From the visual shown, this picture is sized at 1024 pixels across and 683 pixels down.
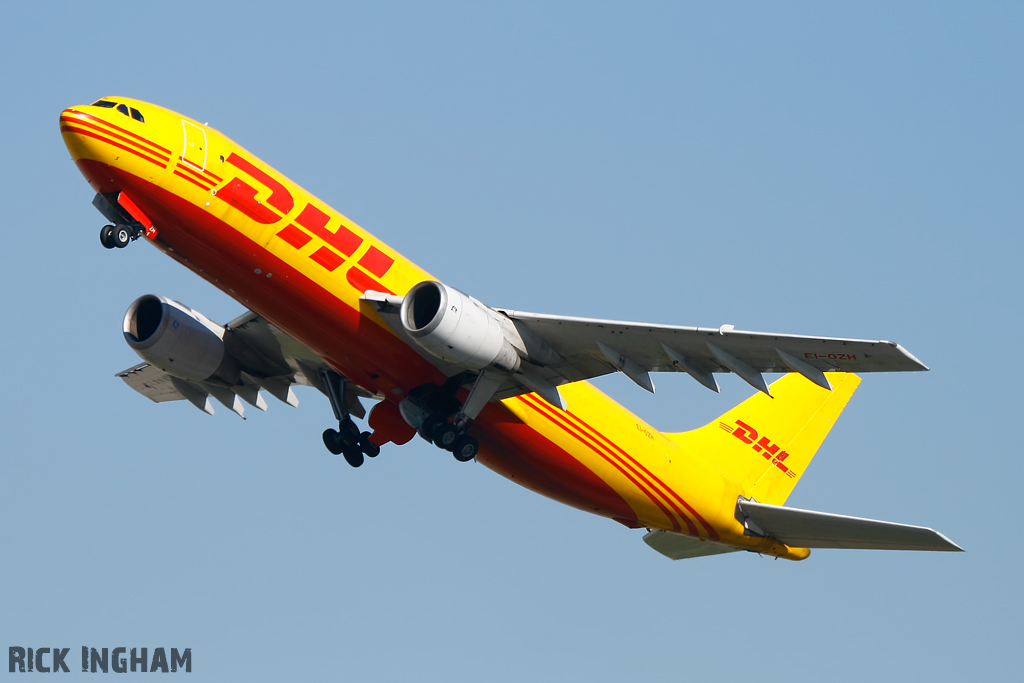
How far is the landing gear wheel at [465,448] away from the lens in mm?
25500

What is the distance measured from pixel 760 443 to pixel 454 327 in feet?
39.2

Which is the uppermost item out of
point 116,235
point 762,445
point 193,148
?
point 193,148

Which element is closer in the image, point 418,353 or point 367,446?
point 418,353

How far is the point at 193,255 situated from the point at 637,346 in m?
8.62

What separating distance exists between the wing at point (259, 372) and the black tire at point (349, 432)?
2.74ft

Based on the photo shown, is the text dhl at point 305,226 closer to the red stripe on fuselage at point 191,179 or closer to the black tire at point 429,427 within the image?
the red stripe on fuselage at point 191,179

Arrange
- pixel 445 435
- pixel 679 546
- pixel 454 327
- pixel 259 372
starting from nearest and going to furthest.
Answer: pixel 454 327 < pixel 445 435 < pixel 259 372 < pixel 679 546

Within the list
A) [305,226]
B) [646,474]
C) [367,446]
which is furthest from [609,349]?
[367,446]

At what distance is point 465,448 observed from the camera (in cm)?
2561

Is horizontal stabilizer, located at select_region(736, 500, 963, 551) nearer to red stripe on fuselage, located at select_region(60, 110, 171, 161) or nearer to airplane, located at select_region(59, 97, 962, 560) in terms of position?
airplane, located at select_region(59, 97, 962, 560)

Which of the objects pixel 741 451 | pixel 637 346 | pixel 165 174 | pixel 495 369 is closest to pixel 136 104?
pixel 165 174

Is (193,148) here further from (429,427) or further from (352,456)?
(352,456)

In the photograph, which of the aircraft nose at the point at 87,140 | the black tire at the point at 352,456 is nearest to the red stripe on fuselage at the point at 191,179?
the aircraft nose at the point at 87,140

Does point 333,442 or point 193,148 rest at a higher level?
point 193,148
